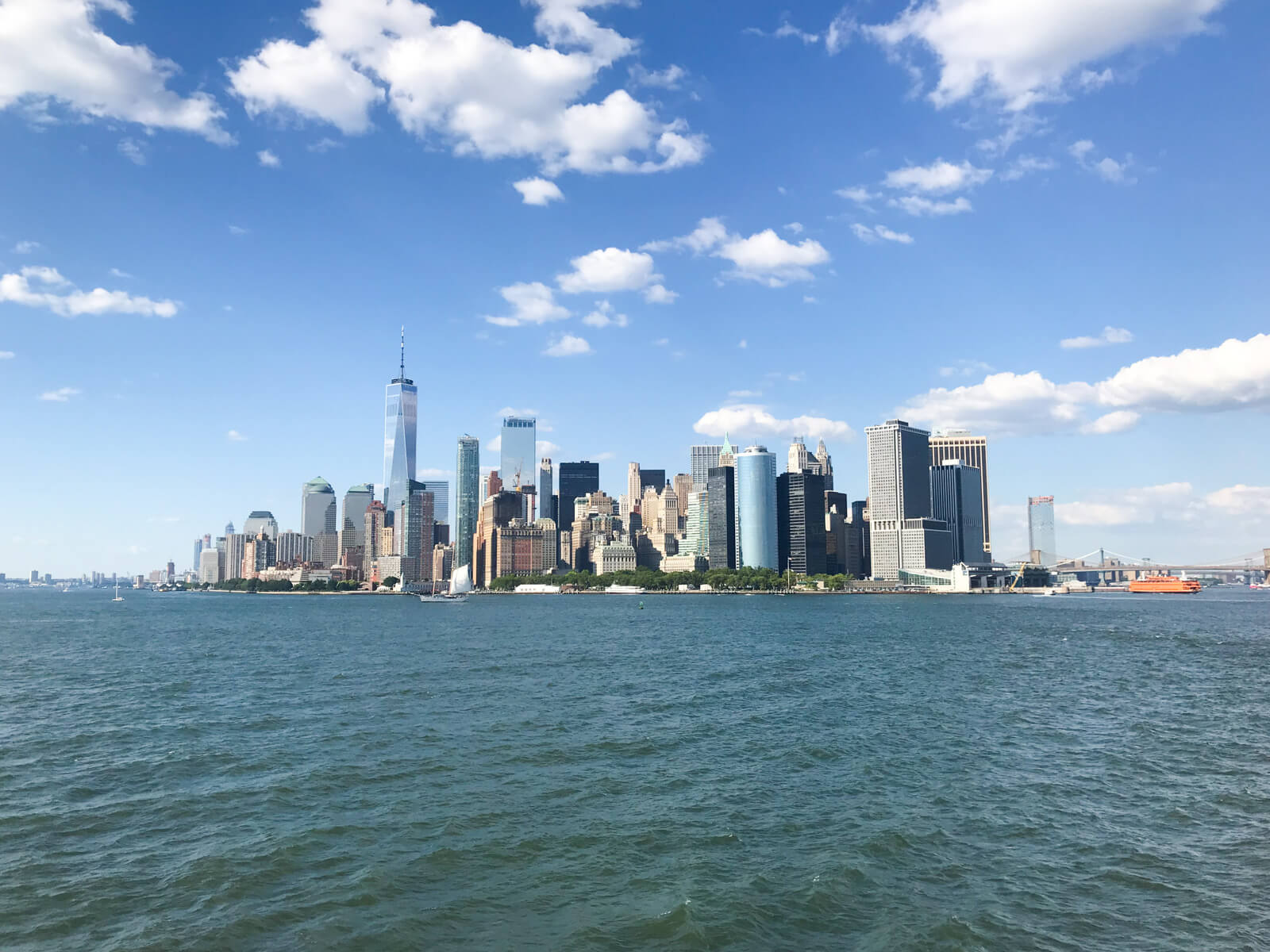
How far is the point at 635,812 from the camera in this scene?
28609 mm

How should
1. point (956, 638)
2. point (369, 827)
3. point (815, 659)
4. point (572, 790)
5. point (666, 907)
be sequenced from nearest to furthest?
point (666, 907), point (369, 827), point (572, 790), point (815, 659), point (956, 638)

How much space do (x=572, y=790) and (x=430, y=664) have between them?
4675cm

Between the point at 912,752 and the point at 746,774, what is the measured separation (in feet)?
30.5

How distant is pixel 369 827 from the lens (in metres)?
27.0

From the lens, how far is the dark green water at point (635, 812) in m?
20.1

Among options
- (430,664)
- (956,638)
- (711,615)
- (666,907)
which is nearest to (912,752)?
(666,907)

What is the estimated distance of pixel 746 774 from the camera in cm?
3400

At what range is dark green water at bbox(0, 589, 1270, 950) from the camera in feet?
66.0

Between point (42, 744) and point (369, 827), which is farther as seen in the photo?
point (42, 744)

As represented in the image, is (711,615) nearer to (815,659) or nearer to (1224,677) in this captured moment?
(815,659)

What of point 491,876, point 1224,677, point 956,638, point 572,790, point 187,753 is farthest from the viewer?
point 956,638

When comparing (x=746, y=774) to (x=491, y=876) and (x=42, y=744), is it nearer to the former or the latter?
(x=491, y=876)

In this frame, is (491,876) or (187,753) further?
(187,753)

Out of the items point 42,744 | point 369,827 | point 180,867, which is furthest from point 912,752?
point 42,744
